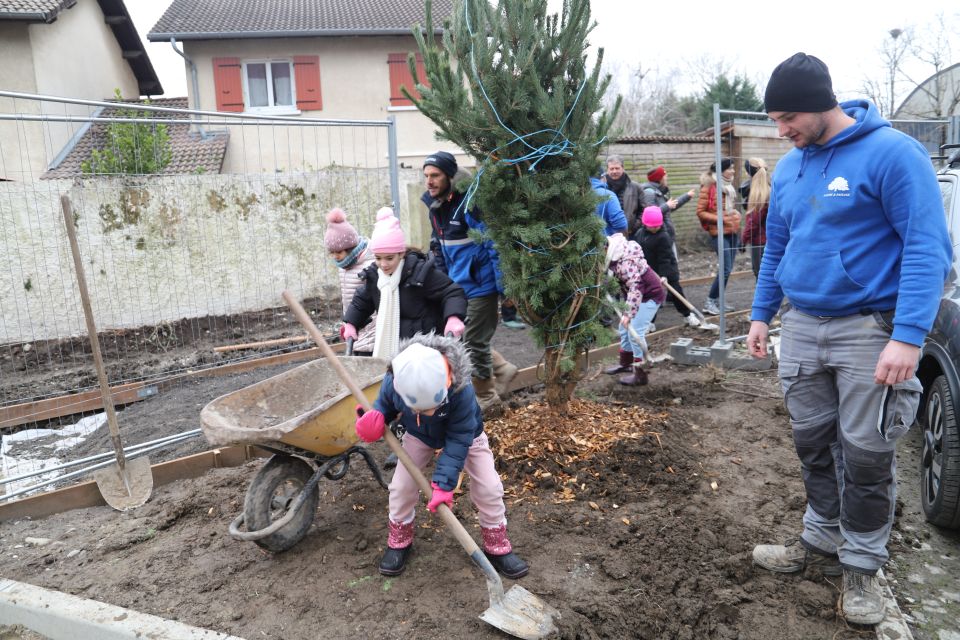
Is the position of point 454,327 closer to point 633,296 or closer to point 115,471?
point 633,296

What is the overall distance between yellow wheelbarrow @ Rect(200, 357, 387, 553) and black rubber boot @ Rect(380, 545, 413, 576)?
50cm

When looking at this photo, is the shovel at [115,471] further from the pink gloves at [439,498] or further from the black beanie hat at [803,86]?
the black beanie hat at [803,86]

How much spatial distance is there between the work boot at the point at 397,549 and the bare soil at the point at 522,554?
55mm

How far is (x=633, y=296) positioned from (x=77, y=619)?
4.27 metres

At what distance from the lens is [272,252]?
28.5 feet

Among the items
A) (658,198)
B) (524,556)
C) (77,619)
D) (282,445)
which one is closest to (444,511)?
(524,556)

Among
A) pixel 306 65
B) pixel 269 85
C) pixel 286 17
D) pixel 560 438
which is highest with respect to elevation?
pixel 286 17

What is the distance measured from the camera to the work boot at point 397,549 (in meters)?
3.29

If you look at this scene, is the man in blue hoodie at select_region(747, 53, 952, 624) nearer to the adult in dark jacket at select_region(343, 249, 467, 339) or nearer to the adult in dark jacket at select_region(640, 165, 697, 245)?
the adult in dark jacket at select_region(343, 249, 467, 339)

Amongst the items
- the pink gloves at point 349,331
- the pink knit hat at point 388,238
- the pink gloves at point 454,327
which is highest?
the pink knit hat at point 388,238

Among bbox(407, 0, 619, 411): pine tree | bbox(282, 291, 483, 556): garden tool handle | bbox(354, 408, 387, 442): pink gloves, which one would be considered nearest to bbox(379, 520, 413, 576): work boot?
bbox(282, 291, 483, 556): garden tool handle

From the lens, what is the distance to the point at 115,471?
14.9ft

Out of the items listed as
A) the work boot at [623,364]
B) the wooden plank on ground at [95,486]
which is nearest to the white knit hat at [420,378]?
the wooden plank on ground at [95,486]

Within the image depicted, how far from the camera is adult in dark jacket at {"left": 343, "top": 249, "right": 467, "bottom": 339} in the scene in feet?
14.5
